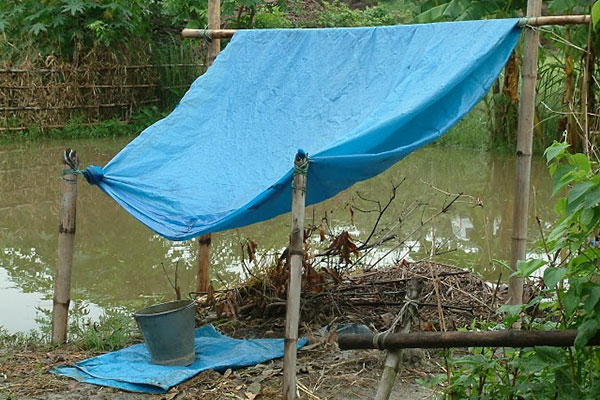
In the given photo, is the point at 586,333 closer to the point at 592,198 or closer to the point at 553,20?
the point at 592,198

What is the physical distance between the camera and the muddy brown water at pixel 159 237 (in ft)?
16.9

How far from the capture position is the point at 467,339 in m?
1.97

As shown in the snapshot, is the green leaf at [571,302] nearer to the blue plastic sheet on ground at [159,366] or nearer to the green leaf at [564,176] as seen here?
the green leaf at [564,176]

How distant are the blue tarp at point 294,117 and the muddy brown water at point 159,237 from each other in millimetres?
595

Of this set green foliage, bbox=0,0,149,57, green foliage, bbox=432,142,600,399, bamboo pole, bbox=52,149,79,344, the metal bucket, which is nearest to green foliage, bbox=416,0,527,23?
green foliage, bbox=0,0,149,57

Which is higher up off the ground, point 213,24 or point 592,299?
point 213,24

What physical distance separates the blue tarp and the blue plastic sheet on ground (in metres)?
0.56

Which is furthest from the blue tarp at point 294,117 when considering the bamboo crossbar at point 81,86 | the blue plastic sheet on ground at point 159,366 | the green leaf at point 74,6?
the green leaf at point 74,6

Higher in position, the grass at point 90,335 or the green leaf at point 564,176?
the green leaf at point 564,176

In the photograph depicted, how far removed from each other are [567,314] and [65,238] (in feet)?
8.21

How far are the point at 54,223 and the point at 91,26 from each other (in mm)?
4578

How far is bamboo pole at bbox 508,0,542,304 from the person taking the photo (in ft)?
11.9

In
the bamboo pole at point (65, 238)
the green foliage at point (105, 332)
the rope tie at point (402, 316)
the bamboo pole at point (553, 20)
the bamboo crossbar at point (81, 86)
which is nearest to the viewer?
the rope tie at point (402, 316)

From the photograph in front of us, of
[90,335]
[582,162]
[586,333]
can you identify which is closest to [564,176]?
[582,162]
